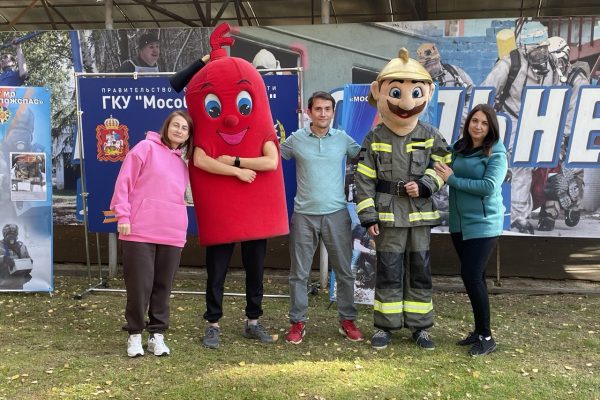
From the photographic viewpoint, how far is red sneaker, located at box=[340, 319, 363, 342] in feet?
12.9

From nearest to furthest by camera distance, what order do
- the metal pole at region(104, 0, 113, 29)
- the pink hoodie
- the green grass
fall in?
the green grass
the pink hoodie
the metal pole at region(104, 0, 113, 29)

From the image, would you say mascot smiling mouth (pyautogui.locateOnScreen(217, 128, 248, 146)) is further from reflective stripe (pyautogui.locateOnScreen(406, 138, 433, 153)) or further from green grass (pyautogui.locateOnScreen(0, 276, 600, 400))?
green grass (pyautogui.locateOnScreen(0, 276, 600, 400))

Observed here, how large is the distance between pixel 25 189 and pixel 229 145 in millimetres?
2417

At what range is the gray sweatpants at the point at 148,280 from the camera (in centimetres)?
347

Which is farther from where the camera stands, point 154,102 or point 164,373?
point 154,102

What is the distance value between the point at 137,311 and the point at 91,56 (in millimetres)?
3384

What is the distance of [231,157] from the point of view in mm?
3656

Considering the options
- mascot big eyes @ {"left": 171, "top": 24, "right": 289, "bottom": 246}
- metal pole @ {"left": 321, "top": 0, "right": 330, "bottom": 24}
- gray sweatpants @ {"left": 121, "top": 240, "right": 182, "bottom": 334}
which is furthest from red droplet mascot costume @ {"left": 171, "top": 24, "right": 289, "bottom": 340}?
metal pole @ {"left": 321, "top": 0, "right": 330, "bottom": 24}

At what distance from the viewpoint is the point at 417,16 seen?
7.91 m

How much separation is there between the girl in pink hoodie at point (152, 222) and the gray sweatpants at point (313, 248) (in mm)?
752

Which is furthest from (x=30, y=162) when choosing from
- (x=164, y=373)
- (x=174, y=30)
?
(x=164, y=373)

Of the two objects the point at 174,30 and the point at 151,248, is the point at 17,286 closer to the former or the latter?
the point at 151,248

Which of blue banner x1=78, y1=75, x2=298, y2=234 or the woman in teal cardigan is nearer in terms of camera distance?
the woman in teal cardigan

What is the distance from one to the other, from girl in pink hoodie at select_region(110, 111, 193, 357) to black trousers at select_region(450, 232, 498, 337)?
5.69ft
